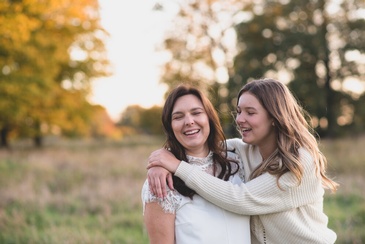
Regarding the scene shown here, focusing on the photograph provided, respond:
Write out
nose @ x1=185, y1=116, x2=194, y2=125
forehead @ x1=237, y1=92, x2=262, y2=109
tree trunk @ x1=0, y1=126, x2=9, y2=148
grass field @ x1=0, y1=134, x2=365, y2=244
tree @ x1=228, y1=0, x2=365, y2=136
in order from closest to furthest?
nose @ x1=185, y1=116, x2=194, y2=125 < forehead @ x1=237, y1=92, x2=262, y2=109 < grass field @ x1=0, y1=134, x2=365, y2=244 < tree trunk @ x1=0, y1=126, x2=9, y2=148 < tree @ x1=228, y1=0, x2=365, y2=136

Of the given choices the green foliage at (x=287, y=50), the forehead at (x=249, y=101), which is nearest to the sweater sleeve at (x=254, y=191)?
the forehead at (x=249, y=101)

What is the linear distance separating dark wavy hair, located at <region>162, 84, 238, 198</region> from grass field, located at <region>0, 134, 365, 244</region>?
2.63 meters

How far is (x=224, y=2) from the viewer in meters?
21.9

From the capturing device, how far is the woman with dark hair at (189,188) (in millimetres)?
2738

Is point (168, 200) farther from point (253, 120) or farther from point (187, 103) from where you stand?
point (253, 120)

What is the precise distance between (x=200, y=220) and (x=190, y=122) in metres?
0.63

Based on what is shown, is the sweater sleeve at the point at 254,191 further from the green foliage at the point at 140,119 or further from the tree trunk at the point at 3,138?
the green foliage at the point at 140,119

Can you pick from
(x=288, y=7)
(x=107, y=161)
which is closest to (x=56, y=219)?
(x=107, y=161)

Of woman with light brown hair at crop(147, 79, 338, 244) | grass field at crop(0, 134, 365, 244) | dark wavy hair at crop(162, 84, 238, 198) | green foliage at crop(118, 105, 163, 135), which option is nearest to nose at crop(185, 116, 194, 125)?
dark wavy hair at crop(162, 84, 238, 198)

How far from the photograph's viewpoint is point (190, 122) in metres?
2.94

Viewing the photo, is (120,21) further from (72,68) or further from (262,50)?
(262,50)

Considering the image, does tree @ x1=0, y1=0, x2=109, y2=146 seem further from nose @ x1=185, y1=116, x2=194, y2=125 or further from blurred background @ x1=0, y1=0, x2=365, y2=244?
nose @ x1=185, y1=116, x2=194, y2=125

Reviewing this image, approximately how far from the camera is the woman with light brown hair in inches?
112

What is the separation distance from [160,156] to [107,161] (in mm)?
11686
